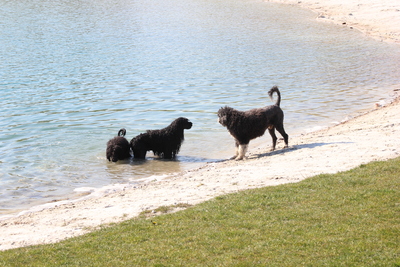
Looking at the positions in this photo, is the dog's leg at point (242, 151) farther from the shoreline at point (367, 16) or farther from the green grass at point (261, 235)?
the shoreline at point (367, 16)

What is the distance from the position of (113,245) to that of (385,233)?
11.5ft

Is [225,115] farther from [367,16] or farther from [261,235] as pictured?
[367,16]

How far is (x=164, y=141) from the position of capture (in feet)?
44.9

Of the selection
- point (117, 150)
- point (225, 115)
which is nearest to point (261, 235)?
point (225, 115)

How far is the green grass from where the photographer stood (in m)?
5.96

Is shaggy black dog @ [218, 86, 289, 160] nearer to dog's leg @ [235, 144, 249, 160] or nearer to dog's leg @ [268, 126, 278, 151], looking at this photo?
dog's leg @ [235, 144, 249, 160]

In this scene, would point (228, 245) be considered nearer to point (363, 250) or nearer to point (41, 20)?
point (363, 250)

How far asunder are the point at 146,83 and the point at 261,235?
17.0 metres

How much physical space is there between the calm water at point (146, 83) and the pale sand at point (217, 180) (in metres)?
1.42

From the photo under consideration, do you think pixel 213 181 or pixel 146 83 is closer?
pixel 213 181

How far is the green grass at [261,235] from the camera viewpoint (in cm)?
596

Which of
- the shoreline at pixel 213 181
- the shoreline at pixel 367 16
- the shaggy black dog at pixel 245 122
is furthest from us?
the shoreline at pixel 367 16

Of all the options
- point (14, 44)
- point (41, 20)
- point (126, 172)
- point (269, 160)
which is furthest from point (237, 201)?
point (41, 20)

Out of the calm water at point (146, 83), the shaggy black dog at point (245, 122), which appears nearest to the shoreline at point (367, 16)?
the calm water at point (146, 83)
